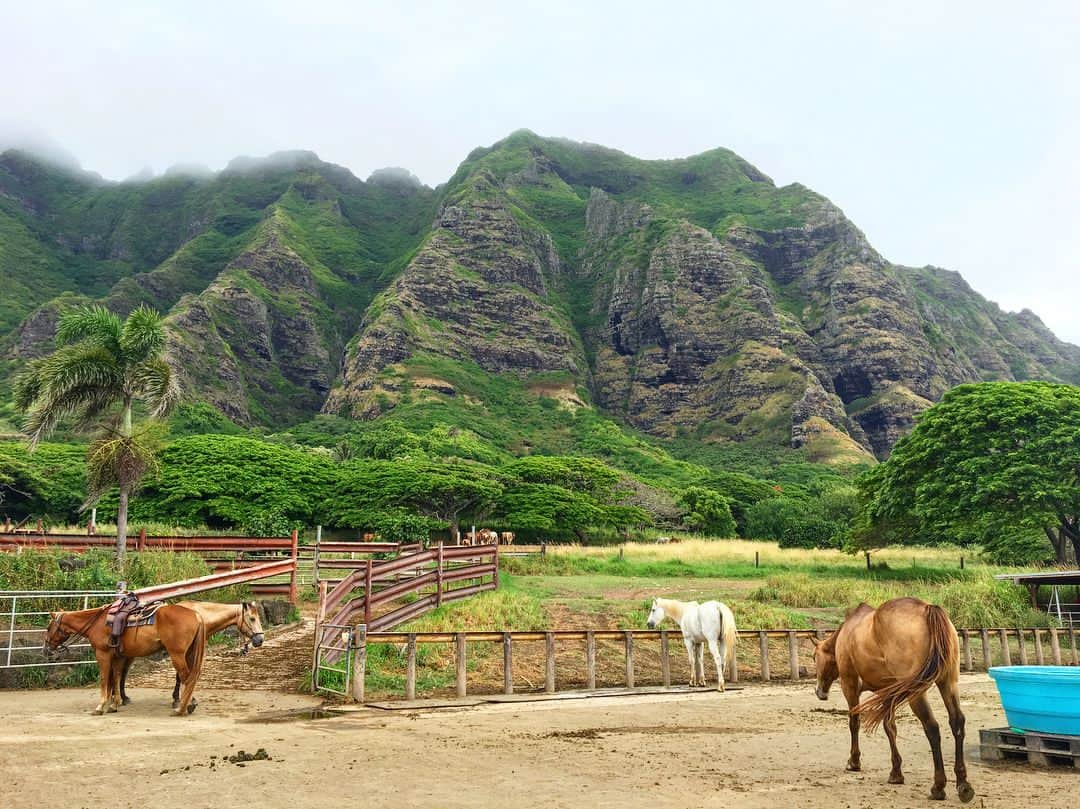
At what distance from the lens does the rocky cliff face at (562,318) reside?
432 ft

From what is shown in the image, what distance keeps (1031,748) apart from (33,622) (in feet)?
54.4

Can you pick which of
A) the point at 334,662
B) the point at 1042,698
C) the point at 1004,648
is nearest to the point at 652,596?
the point at 1004,648

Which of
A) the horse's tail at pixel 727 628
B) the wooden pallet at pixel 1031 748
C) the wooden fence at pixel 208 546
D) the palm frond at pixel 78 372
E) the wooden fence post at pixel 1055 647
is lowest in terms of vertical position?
the wooden fence post at pixel 1055 647

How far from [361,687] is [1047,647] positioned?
19.8 meters

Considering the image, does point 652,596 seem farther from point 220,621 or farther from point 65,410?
point 65,410

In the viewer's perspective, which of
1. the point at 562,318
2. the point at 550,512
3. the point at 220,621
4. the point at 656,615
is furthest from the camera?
the point at 562,318

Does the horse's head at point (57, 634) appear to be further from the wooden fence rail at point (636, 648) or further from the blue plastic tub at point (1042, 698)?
the blue plastic tub at point (1042, 698)

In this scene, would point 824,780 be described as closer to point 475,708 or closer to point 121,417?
point 475,708

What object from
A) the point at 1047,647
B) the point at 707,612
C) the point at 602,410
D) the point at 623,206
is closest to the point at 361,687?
the point at 707,612

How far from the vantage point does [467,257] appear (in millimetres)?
160000

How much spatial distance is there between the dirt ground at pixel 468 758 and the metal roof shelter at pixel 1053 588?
12367 millimetres

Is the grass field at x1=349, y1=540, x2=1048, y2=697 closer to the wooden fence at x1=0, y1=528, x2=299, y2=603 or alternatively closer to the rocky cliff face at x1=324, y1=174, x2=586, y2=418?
the wooden fence at x1=0, y1=528, x2=299, y2=603

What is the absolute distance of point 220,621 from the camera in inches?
474

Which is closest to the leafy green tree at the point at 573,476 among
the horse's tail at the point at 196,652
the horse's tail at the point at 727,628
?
the horse's tail at the point at 727,628
